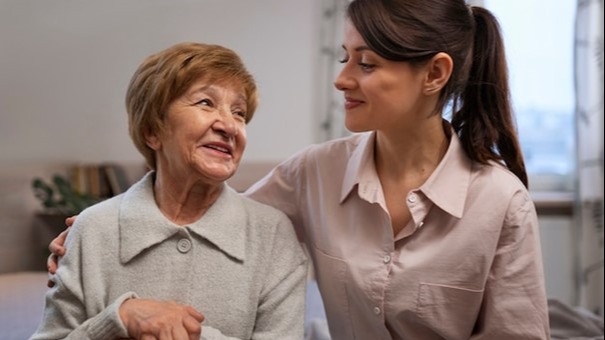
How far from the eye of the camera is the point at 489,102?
5.06 feet

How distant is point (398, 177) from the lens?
5.15ft

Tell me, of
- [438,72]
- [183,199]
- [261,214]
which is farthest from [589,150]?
[183,199]

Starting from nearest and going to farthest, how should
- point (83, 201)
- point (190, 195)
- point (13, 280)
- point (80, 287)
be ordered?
point (80, 287)
point (190, 195)
point (13, 280)
point (83, 201)

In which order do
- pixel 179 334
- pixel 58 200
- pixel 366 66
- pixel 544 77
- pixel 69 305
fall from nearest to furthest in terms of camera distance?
1. pixel 179 334
2. pixel 69 305
3. pixel 366 66
4. pixel 58 200
5. pixel 544 77

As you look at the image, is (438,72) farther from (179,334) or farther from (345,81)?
(179,334)

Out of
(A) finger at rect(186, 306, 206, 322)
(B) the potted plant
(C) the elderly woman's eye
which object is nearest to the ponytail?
(C) the elderly woman's eye

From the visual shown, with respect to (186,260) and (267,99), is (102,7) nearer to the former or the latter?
(267,99)

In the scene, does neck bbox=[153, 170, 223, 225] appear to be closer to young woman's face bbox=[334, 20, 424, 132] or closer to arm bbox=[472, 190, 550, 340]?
young woman's face bbox=[334, 20, 424, 132]

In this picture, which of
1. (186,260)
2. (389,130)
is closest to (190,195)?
(186,260)

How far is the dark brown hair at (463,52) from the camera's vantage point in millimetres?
1408

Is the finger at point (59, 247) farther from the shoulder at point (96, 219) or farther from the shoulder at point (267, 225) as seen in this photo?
the shoulder at point (267, 225)

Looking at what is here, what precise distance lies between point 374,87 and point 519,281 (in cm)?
45

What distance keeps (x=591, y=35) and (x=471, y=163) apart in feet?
8.15

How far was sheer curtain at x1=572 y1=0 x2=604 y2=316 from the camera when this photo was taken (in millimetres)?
3713
